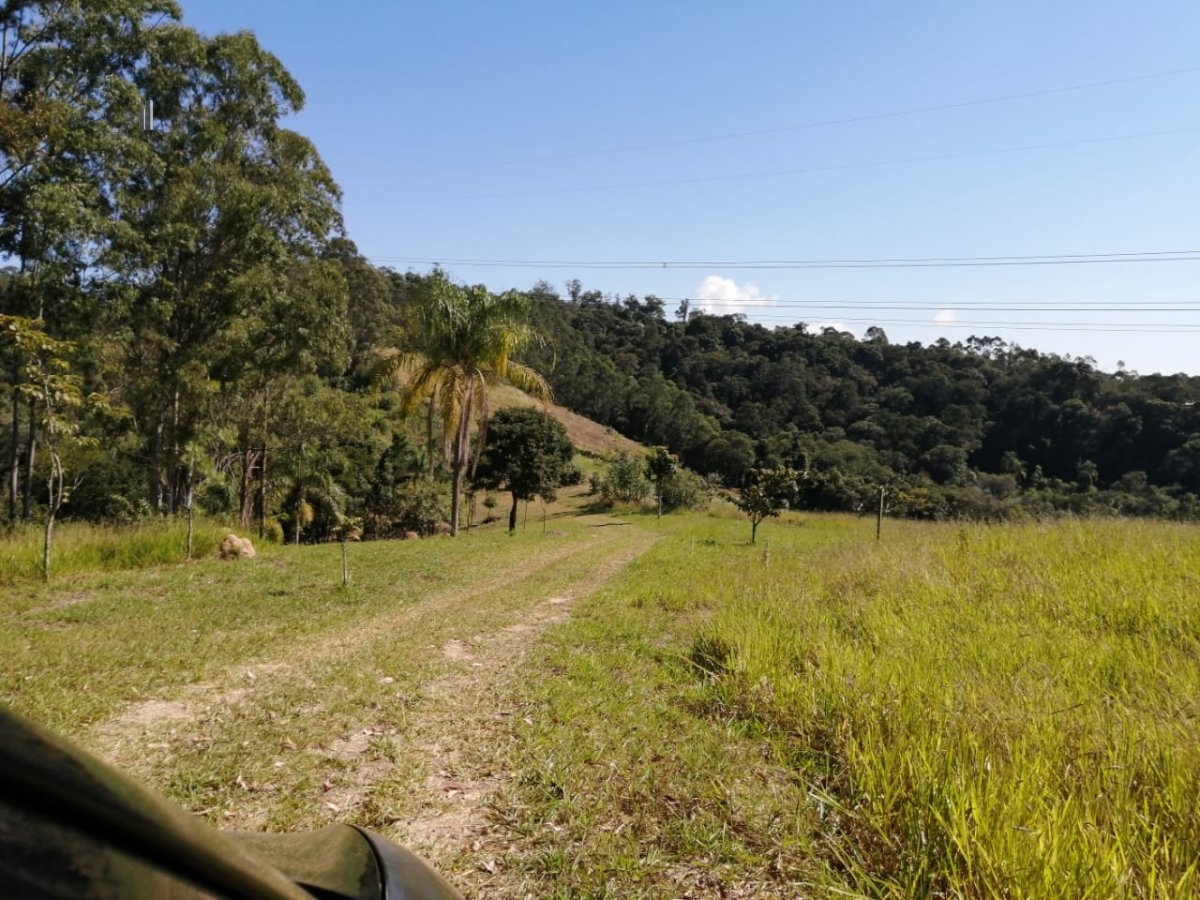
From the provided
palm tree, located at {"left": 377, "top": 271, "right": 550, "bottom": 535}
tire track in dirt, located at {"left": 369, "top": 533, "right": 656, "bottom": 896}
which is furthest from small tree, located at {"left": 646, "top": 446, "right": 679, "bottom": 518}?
tire track in dirt, located at {"left": 369, "top": 533, "right": 656, "bottom": 896}

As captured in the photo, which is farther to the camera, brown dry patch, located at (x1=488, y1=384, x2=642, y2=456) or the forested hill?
brown dry patch, located at (x1=488, y1=384, x2=642, y2=456)

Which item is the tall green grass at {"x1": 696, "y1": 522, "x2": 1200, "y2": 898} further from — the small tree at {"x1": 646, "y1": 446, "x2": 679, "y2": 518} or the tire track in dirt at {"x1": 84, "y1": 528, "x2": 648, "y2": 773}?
the small tree at {"x1": 646, "y1": 446, "x2": 679, "y2": 518}

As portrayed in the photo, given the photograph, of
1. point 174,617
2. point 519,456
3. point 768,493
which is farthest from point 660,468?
point 174,617

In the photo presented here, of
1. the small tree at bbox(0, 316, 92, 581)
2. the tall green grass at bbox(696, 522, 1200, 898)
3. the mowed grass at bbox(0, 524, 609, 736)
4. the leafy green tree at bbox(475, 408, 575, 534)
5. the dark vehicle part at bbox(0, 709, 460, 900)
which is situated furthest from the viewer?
the leafy green tree at bbox(475, 408, 575, 534)

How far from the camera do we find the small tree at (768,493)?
23.2m

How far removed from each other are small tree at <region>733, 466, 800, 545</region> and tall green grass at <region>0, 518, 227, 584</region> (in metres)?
16.6

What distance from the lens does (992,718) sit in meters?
3.70

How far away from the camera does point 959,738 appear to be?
136 inches

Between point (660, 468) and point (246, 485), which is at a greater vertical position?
point (660, 468)

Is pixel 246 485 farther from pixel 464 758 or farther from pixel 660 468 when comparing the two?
pixel 660 468

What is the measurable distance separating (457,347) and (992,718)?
16927mm

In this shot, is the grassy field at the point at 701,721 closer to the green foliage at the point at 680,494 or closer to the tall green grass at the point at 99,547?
the tall green grass at the point at 99,547

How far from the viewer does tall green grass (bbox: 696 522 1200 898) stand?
2575 mm

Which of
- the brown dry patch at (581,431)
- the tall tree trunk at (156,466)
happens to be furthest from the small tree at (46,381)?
the brown dry patch at (581,431)
